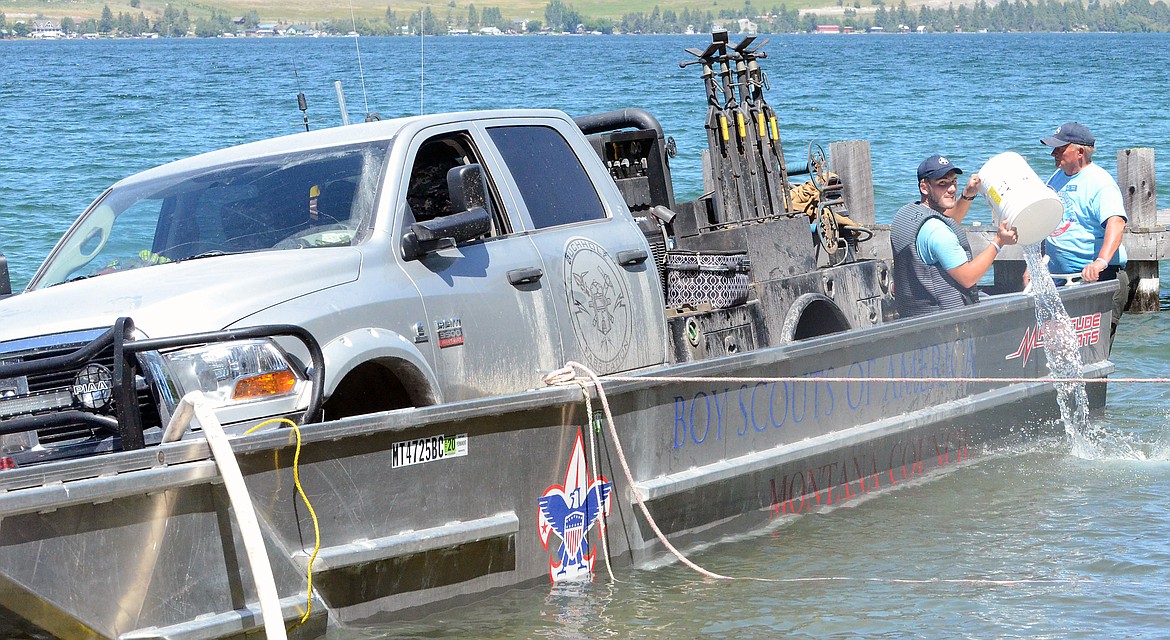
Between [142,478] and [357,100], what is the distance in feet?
187

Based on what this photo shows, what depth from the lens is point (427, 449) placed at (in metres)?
5.52

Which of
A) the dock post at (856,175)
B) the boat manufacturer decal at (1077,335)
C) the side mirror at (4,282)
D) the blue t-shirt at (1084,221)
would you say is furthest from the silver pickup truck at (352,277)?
the dock post at (856,175)

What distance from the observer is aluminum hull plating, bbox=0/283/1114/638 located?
4.61 m

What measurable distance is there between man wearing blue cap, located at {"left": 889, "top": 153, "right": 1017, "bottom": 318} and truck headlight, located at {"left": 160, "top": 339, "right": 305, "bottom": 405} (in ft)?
15.3

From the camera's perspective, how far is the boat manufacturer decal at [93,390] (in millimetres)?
5035

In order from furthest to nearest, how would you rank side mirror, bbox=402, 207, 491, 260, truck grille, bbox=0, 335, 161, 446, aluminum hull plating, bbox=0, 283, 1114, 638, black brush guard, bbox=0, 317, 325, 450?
side mirror, bbox=402, 207, 491, 260, truck grille, bbox=0, 335, 161, 446, black brush guard, bbox=0, 317, 325, 450, aluminum hull plating, bbox=0, 283, 1114, 638

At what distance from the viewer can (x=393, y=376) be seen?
233 inches

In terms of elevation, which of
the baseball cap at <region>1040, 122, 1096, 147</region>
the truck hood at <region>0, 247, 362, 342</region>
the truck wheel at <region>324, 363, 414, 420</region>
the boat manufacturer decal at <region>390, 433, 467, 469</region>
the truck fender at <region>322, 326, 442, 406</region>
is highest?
the truck hood at <region>0, 247, 362, 342</region>

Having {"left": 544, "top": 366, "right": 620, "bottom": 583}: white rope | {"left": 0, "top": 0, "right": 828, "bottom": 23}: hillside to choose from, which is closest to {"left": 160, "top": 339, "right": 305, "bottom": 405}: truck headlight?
{"left": 544, "top": 366, "right": 620, "bottom": 583}: white rope

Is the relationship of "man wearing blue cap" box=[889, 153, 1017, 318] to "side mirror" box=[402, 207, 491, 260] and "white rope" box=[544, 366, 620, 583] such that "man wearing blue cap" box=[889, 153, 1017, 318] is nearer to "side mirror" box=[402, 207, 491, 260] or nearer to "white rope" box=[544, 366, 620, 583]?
"white rope" box=[544, 366, 620, 583]

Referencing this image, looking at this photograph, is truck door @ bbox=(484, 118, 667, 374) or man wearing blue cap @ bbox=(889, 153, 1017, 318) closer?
truck door @ bbox=(484, 118, 667, 374)

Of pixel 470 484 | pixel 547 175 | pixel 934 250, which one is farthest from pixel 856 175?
pixel 470 484

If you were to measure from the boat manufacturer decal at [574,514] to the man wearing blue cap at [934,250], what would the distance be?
3.28 meters

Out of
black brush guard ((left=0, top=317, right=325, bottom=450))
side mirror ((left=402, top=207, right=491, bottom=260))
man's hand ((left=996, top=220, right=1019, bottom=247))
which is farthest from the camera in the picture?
man's hand ((left=996, top=220, right=1019, bottom=247))
